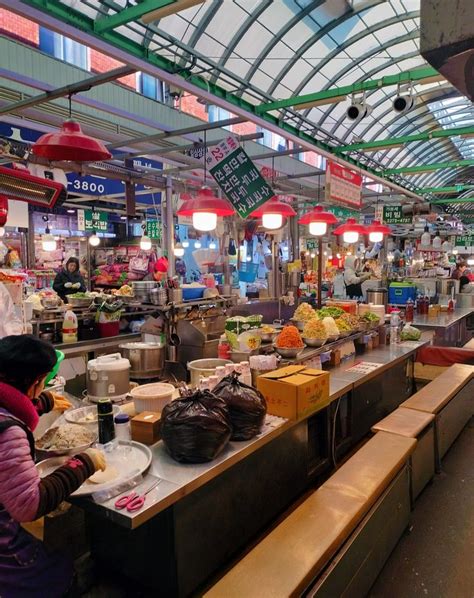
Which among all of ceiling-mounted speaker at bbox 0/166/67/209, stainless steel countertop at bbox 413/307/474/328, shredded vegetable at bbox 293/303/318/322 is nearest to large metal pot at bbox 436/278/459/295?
stainless steel countertop at bbox 413/307/474/328

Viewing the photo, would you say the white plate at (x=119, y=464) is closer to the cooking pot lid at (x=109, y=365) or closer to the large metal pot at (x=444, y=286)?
the cooking pot lid at (x=109, y=365)

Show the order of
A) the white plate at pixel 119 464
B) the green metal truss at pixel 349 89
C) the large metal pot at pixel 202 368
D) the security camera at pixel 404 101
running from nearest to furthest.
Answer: the white plate at pixel 119 464 < the large metal pot at pixel 202 368 < the green metal truss at pixel 349 89 < the security camera at pixel 404 101

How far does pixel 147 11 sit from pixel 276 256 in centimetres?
999

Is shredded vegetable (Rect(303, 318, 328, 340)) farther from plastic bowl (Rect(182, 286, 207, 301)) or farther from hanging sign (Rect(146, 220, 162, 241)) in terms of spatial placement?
hanging sign (Rect(146, 220, 162, 241))

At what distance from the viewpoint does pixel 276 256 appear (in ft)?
42.8

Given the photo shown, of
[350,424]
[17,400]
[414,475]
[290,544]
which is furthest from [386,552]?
[17,400]

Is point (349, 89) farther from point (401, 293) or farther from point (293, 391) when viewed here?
point (401, 293)

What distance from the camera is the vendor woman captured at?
170cm

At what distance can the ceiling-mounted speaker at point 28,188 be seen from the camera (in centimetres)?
376

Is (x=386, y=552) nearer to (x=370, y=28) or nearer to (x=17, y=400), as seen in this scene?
(x=17, y=400)

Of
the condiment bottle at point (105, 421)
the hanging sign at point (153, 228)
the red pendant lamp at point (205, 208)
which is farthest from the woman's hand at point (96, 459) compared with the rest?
the hanging sign at point (153, 228)

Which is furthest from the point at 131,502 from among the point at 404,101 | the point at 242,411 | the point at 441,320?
the point at 441,320

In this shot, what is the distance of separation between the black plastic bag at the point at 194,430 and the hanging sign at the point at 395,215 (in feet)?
41.8

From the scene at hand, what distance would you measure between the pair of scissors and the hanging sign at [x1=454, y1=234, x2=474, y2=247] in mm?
27937
